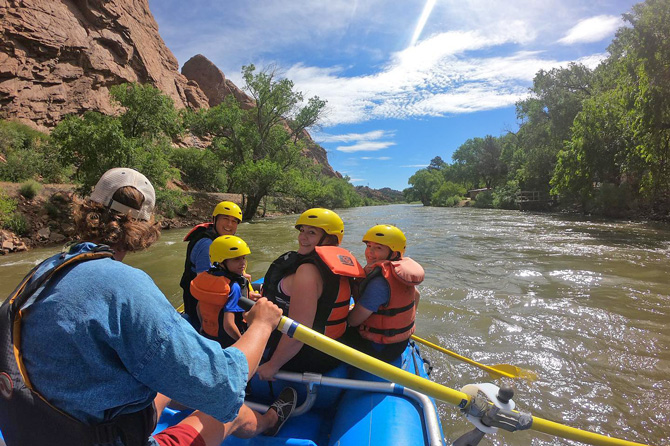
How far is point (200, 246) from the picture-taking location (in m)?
3.27

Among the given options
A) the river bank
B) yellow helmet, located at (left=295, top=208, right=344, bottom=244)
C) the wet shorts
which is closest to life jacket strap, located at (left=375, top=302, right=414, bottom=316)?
yellow helmet, located at (left=295, top=208, right=344, bottom=244)

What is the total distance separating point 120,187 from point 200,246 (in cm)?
211

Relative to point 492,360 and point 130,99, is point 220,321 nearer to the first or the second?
point 492,360

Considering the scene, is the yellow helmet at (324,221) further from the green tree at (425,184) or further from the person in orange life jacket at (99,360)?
the green tree at (425,184)

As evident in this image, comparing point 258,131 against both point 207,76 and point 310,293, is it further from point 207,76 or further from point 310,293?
point 207,76

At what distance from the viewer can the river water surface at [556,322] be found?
3100 mm

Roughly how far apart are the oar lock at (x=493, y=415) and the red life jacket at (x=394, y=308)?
0.71 metres

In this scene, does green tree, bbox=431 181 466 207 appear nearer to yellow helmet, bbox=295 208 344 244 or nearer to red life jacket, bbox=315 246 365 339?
yellow helmet, bbox=295 208 344 244

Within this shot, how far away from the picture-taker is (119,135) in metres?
13.1

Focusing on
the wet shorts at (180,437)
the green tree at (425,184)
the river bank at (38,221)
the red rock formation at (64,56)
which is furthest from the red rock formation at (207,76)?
the wet shorts at (180,437)

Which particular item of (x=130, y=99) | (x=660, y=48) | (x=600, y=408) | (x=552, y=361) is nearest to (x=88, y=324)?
(x=600, y=408)

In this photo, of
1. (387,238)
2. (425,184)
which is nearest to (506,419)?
(387,238)

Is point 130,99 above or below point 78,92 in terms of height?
below

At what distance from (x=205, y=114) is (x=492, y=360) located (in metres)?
25.0
